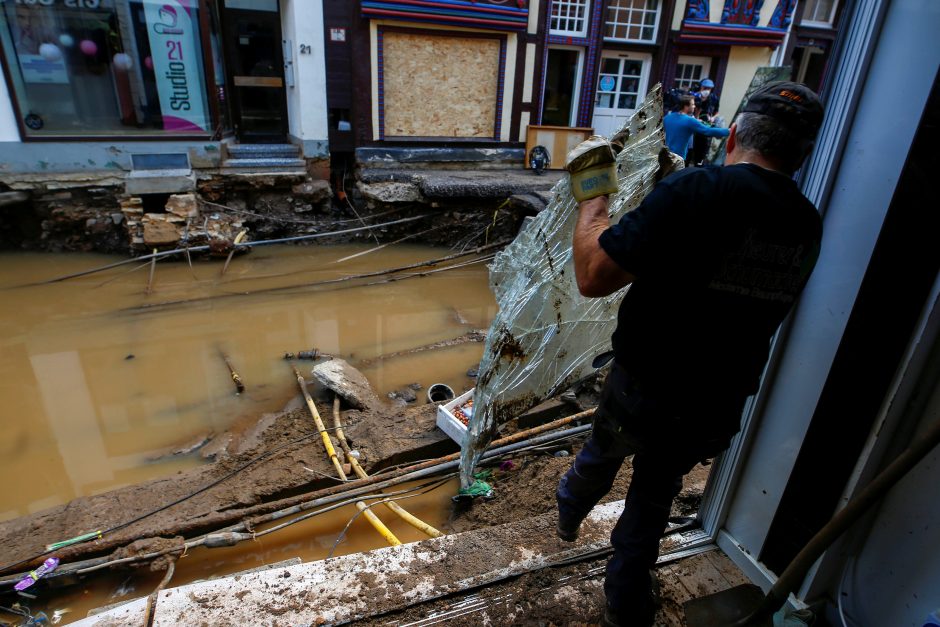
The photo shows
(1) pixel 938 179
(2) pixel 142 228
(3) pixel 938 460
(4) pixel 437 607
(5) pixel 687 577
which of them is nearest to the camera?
(1) pixel 938 179

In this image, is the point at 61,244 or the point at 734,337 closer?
the point at 734,337

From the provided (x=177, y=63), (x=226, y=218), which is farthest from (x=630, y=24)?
(x=226, y=218)

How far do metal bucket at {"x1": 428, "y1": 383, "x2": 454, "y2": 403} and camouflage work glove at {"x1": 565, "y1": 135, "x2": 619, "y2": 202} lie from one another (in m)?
3.31

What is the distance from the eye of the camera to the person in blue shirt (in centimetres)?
656

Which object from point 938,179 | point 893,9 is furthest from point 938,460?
point 893,9

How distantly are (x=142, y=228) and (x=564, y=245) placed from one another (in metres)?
8.04

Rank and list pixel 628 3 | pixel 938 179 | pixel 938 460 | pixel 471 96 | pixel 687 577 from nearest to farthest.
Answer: pixel 938 179 → pixel 938 460 → pixel 687 577 → pixel 471 96 → pixel 628 3

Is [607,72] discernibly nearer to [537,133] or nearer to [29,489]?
[537,133]

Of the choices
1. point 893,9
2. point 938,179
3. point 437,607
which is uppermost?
point 893,9

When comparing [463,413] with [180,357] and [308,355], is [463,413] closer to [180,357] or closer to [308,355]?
[308,355]

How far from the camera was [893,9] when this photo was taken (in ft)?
5.03

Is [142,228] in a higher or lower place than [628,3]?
lower

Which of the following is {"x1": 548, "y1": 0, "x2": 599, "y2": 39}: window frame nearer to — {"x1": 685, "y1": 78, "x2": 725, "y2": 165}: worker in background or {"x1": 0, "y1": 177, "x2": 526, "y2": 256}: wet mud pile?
{"x1": 685, "y1": 78, "x2": 725, "y2": 165}: worker in background

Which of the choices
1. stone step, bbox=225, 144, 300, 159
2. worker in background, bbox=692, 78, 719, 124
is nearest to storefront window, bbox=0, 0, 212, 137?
stone step, bbox=225, 144, 300, 159
